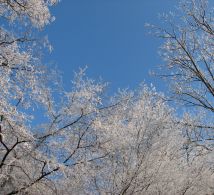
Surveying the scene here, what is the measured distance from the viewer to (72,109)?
11.7 metres

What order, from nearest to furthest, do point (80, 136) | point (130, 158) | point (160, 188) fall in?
point (80, 136)
point (130, 158)
point (160, 188)

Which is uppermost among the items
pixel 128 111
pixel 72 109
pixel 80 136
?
pixel 128 111

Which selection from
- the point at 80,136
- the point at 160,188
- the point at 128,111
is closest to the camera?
the point at 80,136

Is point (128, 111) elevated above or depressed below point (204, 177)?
above

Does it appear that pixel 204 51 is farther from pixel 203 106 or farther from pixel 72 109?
pixel 72 109

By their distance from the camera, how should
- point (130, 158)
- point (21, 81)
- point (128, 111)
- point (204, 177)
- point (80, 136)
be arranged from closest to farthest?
1. point (21, 81)
2. point (80, 136)
3. point (130, 158)
4. point (128, 111)
5. point (204, 177)

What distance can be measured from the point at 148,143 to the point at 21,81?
5844mm

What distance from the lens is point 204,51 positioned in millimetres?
13602

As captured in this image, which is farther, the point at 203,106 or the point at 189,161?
the point at 189,161

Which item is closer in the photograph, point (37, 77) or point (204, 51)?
point (37, 77)

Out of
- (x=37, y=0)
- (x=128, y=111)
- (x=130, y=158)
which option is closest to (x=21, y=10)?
(x=37, y=0)

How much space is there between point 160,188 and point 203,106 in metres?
3.06

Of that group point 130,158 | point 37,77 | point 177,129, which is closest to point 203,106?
point 177,129

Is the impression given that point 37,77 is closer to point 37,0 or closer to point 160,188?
point 37,0
